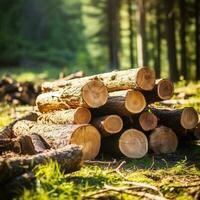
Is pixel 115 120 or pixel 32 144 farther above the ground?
pixel 115 120

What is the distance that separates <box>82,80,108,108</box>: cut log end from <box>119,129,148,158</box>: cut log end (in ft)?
2.50

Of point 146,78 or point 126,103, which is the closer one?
point 126,103

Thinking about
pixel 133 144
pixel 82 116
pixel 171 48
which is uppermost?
pixel 171 48

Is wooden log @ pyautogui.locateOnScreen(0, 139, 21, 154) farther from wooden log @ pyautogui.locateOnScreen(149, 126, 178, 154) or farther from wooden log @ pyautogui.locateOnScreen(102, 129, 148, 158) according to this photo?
wooden log @ pyautogui.locateOnScreen(149, 126, 178, 154)

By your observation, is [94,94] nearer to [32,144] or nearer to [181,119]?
[32,144]

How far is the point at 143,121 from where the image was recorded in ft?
28.0

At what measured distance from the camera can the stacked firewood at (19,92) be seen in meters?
17.1

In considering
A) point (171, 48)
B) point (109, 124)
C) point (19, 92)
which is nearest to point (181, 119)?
point (109, 124)

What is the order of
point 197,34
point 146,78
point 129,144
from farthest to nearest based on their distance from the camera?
point 197,34 < point 146,78 < point 129,144

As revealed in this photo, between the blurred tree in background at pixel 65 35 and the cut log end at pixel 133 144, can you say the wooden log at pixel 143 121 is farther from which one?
the blurred tree in background at pixel 65 35

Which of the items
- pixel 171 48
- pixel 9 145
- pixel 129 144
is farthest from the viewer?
pixel 171 48

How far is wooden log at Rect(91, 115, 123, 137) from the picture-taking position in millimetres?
8094

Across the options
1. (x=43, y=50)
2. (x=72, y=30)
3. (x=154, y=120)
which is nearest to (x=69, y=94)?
(x=154, y=120)

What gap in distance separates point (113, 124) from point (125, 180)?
1894 millimetres
